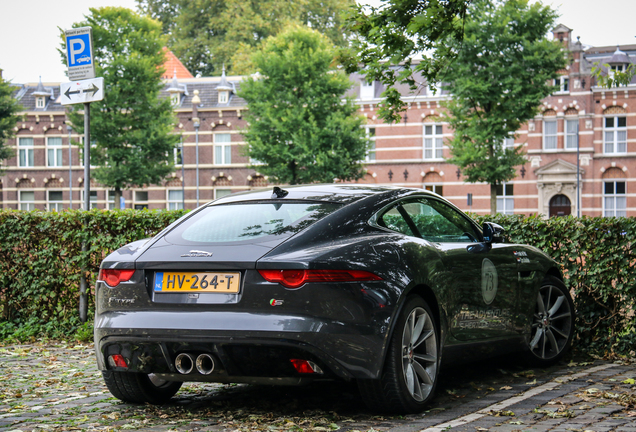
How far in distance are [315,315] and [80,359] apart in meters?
4.12

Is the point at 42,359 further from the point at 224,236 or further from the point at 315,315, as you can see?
the point at 315,315

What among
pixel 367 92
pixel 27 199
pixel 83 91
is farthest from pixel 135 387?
pixel 27 199

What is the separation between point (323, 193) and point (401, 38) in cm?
409

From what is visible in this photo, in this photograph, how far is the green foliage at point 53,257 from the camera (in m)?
8.49

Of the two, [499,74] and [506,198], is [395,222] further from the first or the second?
[506,198]

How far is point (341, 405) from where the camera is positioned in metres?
4.76

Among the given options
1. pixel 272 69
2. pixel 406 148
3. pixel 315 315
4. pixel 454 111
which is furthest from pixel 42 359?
pixel 406 148

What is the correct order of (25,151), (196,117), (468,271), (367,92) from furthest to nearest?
1. (25,151)
2. (196,117)
3. (367,92)
4. (468,271)

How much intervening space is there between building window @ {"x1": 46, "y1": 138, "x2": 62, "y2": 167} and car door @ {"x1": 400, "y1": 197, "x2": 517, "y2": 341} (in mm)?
47244

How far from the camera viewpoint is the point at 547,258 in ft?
20.8

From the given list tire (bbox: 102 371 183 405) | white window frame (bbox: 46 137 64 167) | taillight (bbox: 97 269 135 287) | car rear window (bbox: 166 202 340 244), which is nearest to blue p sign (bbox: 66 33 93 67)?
car rear window (bbox: 166 202 340 244)

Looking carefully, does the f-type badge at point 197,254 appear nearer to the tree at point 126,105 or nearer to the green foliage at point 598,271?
the green foliage at point 598,271

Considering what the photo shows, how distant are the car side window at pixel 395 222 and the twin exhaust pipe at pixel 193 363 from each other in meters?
1.39

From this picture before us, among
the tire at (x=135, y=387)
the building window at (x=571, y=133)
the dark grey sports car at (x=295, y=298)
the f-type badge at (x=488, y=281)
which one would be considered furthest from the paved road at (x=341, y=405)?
the building window at (x=571, y=133)
